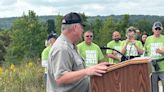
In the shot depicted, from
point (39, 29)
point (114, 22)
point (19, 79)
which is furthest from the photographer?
point (114, 22)

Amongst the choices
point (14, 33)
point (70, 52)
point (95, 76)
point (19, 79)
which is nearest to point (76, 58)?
point (70, 52)

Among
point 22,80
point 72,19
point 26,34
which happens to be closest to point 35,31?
point 26,34

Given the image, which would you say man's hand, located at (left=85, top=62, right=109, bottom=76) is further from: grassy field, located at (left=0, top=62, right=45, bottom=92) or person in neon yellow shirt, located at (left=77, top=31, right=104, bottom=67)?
grassy field, located at (left=0, top=62, right=45, bottom=92)

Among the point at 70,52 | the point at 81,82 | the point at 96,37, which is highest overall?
the point at 70,52

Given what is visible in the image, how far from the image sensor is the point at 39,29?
62188mm


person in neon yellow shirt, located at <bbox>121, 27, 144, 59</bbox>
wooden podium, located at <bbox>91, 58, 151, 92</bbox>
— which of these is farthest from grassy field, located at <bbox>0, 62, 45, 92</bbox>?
wooden podium, located at <bbox>91, 58, 151, 92</bbox>

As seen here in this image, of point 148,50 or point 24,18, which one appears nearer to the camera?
point 148,50

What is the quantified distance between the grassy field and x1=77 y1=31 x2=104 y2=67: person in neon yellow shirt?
1.89m

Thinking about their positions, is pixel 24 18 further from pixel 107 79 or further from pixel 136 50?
pixel 107 79

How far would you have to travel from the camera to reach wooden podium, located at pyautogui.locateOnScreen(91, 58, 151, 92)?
11.7 ft

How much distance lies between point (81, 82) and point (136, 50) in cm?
648

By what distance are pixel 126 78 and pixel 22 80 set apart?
826cm

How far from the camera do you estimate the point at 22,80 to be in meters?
11.7

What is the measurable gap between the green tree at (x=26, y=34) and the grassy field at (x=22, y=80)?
1823 inches
